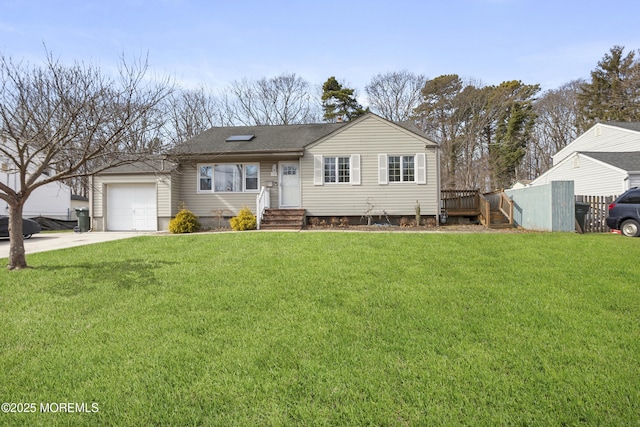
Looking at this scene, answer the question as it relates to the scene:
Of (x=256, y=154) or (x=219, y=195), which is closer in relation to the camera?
(x=256, y=154)

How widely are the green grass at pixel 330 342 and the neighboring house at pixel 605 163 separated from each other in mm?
11369

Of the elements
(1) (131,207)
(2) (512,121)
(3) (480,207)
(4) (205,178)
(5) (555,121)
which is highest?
(5) (555,121)

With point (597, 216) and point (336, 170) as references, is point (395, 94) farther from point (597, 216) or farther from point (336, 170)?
point (597, 216)

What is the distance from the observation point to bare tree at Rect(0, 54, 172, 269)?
5.72m

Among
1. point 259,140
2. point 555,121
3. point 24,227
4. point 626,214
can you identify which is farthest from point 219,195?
point 555,121

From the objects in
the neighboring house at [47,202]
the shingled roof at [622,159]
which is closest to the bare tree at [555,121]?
the shingled roof at [622,159]

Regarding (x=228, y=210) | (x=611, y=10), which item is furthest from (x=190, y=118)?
(x=611, y=10)

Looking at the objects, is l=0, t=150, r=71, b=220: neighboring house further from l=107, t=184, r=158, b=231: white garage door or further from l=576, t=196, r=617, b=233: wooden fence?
l=576, t=196, r=617, b=233: wooden fence

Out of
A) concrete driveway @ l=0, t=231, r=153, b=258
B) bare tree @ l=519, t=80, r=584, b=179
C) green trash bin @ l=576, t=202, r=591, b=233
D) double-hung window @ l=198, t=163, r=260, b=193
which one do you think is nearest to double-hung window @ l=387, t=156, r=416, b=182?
green trash bin @ l=576, t=202, r=591, b=233

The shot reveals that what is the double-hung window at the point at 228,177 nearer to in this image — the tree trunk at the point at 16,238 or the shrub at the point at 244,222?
the shrub at the point at 244,222

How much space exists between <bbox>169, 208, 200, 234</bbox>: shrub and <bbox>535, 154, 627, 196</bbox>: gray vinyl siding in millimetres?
18466

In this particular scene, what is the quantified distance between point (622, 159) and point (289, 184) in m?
16.4

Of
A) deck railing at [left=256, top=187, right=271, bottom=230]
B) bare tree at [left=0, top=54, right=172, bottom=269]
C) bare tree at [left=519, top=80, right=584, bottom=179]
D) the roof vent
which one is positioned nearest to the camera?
bare tree at [left=0, top=54, right=172, bottom=269]

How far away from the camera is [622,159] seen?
14938 millimetres
